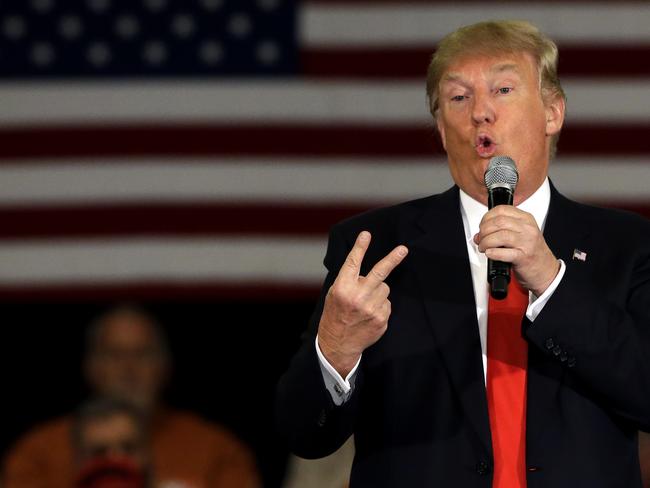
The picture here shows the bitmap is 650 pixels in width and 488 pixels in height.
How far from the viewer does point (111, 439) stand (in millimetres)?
3428

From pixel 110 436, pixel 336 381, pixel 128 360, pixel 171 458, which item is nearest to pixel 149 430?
pixel 171 458

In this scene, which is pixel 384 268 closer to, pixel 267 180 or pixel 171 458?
pixel 171 458

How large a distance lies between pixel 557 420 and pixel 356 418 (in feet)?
0.99

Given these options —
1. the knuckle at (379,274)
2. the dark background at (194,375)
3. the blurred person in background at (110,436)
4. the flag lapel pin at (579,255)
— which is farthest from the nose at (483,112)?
the dark background at (194,375)

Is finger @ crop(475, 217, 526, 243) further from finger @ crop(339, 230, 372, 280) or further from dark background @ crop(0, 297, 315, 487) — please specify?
dark background @ crop(0, 297, 315, 487)

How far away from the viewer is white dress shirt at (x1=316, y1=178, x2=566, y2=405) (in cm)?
184

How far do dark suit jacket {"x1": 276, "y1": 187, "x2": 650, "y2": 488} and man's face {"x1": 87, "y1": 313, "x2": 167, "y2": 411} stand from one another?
95.7 inches

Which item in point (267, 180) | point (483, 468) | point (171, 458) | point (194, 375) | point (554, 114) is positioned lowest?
point (194, 375)

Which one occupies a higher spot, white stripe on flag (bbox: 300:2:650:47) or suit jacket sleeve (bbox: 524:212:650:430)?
suit jacket sleeve (bbox: 524:212:650:430)

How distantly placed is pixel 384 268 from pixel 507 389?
26 centimetres

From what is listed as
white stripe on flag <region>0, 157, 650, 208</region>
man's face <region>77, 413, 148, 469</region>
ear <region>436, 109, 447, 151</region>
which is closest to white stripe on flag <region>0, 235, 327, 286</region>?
white stripe on flag <region>0, 157, 650, 208</region>

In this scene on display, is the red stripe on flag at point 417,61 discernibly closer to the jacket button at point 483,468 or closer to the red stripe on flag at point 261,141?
the red stripe on flag at point 261,141

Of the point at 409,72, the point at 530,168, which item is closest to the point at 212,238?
the point at 409,72

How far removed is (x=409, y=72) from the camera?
5.03 metres
